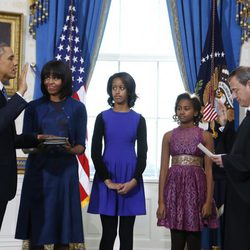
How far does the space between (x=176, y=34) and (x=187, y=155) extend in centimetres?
197

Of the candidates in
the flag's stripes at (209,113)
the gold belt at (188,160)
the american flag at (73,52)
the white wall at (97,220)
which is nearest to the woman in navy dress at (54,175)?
the gold belt at (188,160)

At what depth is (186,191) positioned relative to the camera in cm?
383

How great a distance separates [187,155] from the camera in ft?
12.9

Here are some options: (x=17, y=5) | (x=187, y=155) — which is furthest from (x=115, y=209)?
(x=17, y=5)

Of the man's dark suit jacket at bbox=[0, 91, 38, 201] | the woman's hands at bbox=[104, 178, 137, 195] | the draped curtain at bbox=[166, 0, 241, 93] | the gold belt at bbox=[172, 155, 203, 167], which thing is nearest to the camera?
the man's dark suit jacket at bbox=[0, 91, 38, 201]

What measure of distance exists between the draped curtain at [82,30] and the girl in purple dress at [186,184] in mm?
1582

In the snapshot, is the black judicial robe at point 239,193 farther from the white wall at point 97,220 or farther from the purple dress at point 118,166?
the white wall at point 97,220

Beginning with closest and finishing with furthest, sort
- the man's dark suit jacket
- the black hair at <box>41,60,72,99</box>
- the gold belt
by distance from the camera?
the man's dark suit jacket
the black hair at <box>41,60,72,99</box>
the gold belt

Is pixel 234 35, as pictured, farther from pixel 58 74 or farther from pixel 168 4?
pixel 58 74

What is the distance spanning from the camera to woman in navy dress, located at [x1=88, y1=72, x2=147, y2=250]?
3.50m

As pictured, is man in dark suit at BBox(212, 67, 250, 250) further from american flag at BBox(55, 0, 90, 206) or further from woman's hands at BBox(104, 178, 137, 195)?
american flag at BBox(55, 0, 90, 206)

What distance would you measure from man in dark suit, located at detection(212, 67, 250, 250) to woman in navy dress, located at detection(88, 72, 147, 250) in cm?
73

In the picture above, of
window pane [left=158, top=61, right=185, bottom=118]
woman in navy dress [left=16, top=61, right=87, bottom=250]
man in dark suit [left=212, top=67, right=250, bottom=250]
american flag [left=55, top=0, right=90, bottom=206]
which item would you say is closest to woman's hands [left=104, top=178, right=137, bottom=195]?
woman in navy dress [left=16, top=61, right=87, bottom=250]

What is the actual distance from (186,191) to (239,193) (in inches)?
37.5
